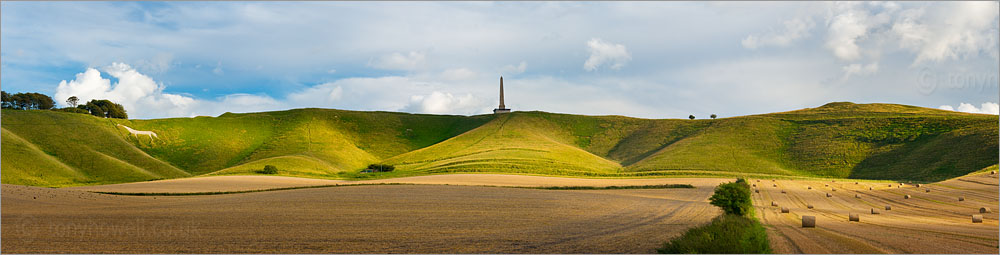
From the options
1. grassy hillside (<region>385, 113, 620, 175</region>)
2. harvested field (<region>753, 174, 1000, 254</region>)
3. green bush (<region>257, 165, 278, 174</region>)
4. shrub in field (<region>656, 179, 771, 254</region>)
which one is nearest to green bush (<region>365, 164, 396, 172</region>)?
grassy hillside (<region>385, 113, 620, 175</region>)

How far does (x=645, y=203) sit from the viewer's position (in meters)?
42.5

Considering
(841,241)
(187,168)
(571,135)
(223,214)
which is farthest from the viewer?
(571,135)

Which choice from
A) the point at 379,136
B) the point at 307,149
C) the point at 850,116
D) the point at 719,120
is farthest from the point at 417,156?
the point at 850,116

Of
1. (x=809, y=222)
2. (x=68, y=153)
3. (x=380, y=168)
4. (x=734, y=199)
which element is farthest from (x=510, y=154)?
(x=809, y=222)

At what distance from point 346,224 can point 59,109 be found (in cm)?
17018

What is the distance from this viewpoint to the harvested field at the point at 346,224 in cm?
2169

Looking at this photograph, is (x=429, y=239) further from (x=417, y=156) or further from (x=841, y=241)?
(x=417, y=156)

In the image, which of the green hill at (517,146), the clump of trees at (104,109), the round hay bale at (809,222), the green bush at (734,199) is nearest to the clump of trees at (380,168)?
the green hill at (517,146)

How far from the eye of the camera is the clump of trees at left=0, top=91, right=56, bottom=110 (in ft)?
512

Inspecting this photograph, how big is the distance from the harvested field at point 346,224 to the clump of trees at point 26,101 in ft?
494

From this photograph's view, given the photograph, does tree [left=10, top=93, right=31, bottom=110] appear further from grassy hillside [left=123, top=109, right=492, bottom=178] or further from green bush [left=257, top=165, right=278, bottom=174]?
green bush [left=257, top=165, right=278, bottom=174]

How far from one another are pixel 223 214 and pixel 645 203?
97.4 feet

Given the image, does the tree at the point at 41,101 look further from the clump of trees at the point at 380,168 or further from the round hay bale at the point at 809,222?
the round hay bale at the point at 809,222

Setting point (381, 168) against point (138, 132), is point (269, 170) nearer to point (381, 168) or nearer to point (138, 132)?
point (381, 168)
